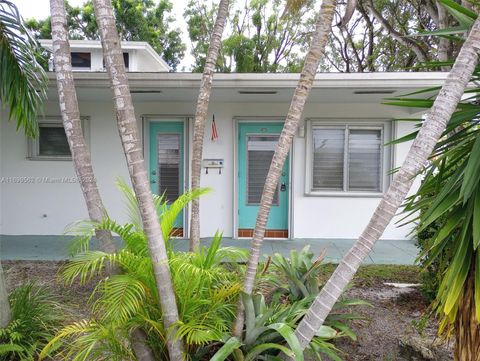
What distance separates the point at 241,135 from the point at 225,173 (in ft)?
2.61

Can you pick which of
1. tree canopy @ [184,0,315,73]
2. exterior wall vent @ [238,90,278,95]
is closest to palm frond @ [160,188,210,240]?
exterior wall vent @ [238,90,278,95]

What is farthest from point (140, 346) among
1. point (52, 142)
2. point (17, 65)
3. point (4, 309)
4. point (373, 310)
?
point (52, 142)

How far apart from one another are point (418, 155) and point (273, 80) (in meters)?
3.98

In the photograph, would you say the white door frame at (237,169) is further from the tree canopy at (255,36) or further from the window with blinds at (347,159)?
→ the tree canopy at (255,36)

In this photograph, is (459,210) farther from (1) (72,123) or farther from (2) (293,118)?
(1) (72,123)

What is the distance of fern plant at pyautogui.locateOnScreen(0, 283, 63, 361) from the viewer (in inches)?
117

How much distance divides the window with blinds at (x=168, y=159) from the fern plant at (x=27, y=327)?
152 inches

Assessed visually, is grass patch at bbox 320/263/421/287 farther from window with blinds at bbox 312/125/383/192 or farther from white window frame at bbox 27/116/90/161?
white window frame at bbox 27/116/90/161

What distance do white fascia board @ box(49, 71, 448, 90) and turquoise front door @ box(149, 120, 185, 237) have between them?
1590mm

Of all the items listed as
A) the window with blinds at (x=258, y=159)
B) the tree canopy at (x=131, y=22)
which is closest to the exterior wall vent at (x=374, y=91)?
the window with blinds at (x=258, y=159)

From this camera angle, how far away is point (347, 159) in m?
7.21

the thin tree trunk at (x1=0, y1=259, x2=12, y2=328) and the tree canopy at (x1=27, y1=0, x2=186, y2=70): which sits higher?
the tree canopy at (x1=27, y1=0, x2=186, y2=70)

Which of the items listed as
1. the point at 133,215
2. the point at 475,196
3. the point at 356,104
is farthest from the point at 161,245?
the point at 356,104

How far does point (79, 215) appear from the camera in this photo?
24.3ft
